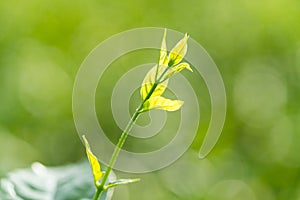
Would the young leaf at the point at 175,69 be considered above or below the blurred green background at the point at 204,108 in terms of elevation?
below

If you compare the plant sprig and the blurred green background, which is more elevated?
the blurred green background

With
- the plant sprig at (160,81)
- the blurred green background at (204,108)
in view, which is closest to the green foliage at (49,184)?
the plant sprig at (160,81)

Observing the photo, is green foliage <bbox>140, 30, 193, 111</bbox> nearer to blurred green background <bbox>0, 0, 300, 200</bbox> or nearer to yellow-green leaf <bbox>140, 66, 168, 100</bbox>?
yellow-green leaf <bbox>140, 66, 168, 100</bbox>

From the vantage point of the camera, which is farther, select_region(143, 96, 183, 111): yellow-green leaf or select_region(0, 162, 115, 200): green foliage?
select_region(0, 162, 115, 200): green foliage

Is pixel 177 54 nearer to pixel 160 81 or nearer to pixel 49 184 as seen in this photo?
pixel 160 81

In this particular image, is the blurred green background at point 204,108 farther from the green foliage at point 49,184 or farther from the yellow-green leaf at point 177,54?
the yellow-green leaf at point 177,54

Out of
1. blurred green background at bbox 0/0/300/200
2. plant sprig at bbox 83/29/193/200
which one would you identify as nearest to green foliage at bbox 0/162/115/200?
plant sprig at bbox 83/29/193/200

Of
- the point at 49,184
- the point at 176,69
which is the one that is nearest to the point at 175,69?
the point at 176,69
